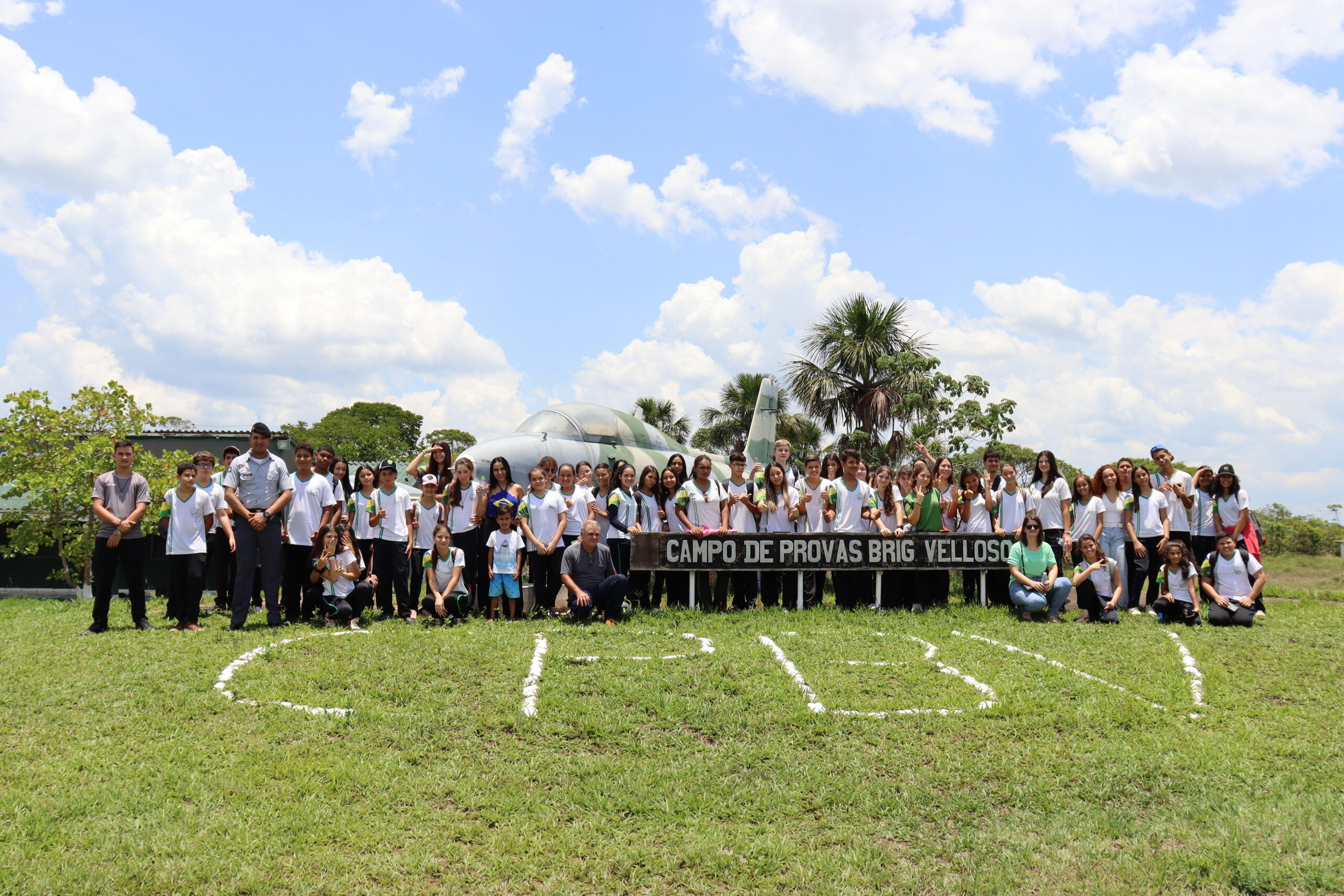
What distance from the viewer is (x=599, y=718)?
5695mm

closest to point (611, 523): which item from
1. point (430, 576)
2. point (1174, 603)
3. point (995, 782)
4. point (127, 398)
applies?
point (430, 576)

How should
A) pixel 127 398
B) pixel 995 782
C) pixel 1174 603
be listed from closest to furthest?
1. pixel 995 782
2. pixel 1174 603
3. pixel 127 398

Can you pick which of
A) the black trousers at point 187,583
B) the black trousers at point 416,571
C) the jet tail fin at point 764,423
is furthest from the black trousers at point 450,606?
the jet tail fin at point 764,423

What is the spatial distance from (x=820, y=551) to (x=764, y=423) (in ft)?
48.2

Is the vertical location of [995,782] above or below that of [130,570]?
below

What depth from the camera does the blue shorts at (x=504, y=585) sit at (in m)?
9.10

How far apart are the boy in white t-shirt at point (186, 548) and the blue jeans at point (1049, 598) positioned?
29.9 ft

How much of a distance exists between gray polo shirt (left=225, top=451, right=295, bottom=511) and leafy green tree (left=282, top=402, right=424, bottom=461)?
43475 mm

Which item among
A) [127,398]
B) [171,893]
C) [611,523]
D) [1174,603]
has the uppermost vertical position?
[127,398]

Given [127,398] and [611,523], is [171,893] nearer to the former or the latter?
[611,523]

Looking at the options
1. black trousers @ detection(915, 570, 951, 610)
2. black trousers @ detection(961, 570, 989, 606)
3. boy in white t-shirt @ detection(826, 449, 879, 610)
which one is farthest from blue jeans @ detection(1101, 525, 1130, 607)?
boy in white t-shirt @ detection(826, 449, 879, 610)

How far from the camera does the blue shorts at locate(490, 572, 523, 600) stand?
9102 millimetres

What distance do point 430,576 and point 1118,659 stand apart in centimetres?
683

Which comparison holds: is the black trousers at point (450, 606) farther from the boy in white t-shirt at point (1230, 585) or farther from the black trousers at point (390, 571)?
the boy in white t-shirt at point (1230, 585)
